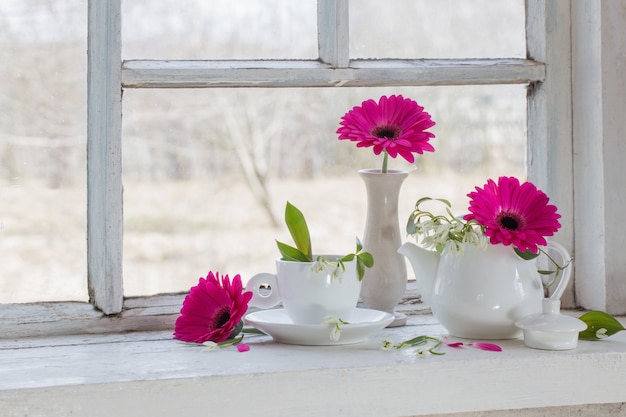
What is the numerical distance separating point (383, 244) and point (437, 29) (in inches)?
16.1

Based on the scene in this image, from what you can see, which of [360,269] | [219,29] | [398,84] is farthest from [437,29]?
[360,269]

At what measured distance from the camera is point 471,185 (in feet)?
4.83

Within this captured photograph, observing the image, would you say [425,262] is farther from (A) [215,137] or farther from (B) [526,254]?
(A) [215,137]

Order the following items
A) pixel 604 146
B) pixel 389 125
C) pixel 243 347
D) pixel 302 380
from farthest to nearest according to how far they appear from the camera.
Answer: pixel 604 146, pixel 389 125, pixel 243 347, pixel 302 380

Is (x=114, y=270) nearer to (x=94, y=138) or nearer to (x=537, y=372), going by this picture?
(x=94, y=138)

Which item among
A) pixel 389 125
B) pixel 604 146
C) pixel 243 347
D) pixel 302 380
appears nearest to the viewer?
pixel 302 380

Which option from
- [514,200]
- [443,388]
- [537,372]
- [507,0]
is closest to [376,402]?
[443,388]

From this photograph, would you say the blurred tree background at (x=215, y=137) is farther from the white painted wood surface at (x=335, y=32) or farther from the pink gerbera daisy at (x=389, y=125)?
the pink gerbera daisy at (x=389, y=125)

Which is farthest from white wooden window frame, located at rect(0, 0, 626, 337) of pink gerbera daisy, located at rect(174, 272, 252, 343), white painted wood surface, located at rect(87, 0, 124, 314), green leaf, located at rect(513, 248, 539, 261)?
green leaf, located at rect(513, 248, 539, 261)

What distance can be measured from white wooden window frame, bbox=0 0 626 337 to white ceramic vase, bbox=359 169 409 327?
0.62 ft

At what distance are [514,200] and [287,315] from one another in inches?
14.7

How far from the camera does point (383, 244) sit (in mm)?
1278

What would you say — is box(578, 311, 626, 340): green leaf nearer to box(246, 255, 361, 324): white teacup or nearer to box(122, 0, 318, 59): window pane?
box(246, 255, 361, 324): white teacup

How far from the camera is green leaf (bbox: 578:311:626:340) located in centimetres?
119
